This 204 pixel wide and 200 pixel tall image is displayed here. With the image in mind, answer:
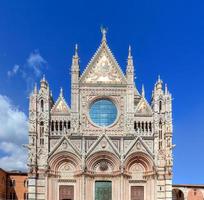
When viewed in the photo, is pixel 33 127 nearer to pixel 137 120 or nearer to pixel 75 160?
pixel 75 160

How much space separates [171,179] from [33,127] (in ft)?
42.6

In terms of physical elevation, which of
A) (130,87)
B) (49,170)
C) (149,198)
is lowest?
(149,198)

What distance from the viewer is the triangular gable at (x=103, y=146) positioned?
38344mm

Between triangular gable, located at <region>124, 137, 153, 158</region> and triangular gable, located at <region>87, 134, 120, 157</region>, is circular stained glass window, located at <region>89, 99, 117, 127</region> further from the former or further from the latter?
triangular gable, located at <region>124, 137, 153, 158</region>

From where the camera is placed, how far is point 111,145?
38469mm

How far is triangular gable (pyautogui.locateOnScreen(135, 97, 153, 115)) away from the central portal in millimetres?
7001

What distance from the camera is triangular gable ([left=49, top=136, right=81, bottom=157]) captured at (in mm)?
38188

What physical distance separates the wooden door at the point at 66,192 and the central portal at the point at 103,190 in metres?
2.21

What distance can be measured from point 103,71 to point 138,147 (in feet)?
26.2

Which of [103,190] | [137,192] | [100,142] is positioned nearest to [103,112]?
[100,142]

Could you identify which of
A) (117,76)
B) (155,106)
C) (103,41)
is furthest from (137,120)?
(103,41)

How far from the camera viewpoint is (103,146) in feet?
126

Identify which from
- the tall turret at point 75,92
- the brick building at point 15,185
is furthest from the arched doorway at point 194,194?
the brick building at point 15,185

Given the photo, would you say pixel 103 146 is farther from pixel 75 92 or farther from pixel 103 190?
pixel 75 92
